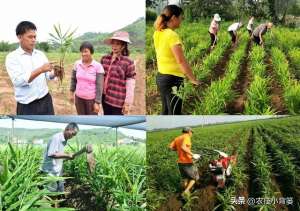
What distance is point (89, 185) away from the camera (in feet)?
19.1

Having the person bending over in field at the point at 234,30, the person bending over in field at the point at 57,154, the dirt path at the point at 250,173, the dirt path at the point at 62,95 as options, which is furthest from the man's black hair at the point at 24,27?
the dirt path at the point at 250,173

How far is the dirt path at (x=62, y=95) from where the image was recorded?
558 cm

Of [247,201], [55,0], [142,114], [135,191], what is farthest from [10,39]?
[247,201]

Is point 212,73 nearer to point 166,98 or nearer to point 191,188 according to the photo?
point 166,98

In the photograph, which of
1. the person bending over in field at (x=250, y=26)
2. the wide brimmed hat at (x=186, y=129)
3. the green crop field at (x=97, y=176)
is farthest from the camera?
the person bending over in field at (x=250, y=26)

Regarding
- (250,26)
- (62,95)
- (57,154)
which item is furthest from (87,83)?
(250,26)

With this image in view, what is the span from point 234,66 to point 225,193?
1282 mm

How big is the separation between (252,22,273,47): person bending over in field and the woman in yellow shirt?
2.64 ft

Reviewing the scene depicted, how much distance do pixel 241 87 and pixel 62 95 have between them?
5.85ft

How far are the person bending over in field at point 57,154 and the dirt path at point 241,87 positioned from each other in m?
1.57

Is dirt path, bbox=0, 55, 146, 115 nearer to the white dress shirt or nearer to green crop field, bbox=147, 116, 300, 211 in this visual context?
the white dress shirt

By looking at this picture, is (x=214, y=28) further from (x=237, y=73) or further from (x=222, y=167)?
(x=222, y=167)

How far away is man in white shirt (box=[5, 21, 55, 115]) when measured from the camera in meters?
5.56

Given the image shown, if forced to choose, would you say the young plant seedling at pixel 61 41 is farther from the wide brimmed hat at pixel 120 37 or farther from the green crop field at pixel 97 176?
the green crop field at pixel 97 176
